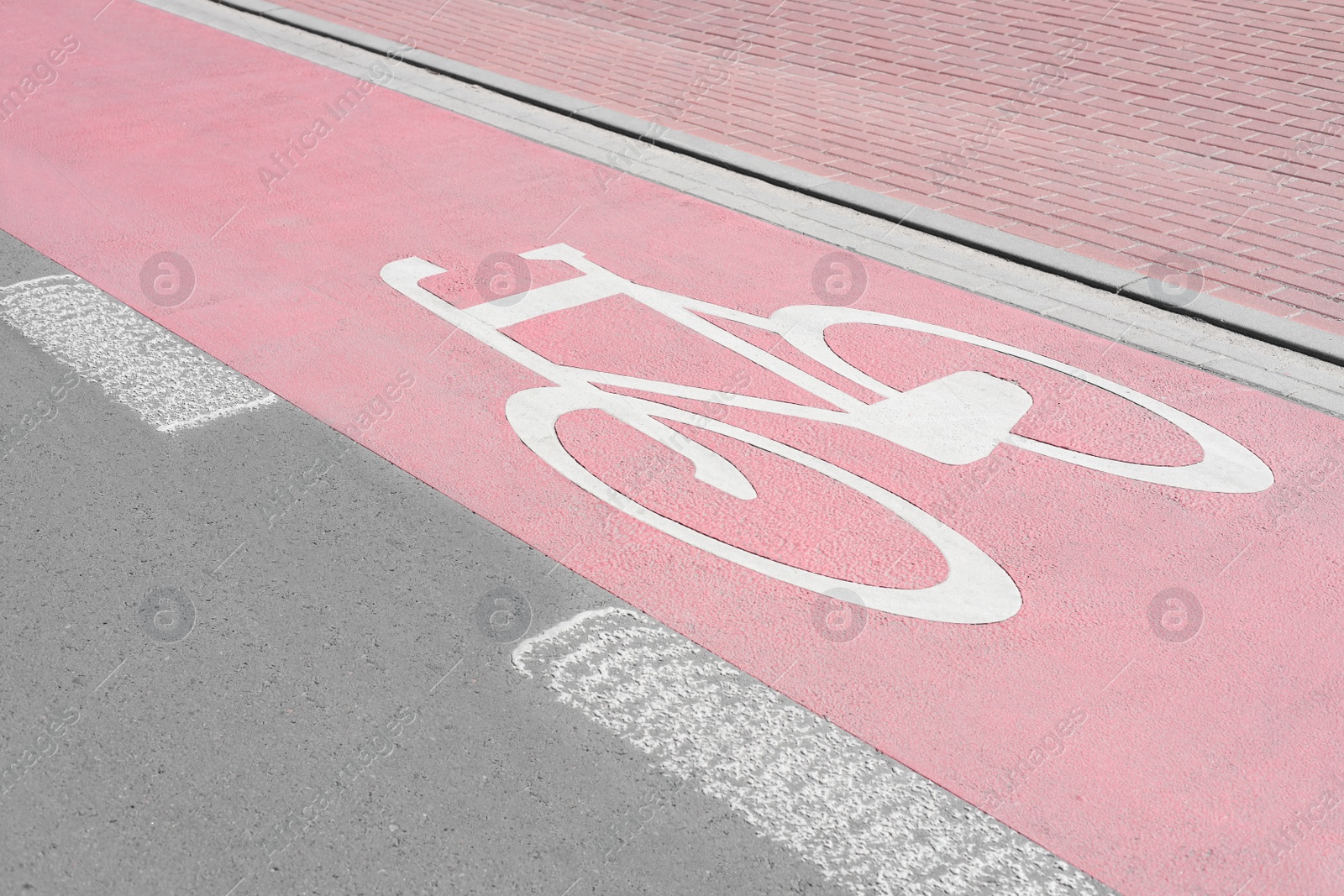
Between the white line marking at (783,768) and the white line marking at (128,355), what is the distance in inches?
99.0

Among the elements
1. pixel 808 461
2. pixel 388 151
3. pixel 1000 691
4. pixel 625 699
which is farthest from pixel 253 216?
pixel 1000 691

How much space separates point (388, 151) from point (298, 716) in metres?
6.62

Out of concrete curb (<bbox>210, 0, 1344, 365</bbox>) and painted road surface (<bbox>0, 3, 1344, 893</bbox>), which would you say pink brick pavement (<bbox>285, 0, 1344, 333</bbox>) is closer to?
concrete curb (<bbox>210, 0, 1344, 365</bbox>)

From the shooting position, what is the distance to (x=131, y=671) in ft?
13.8

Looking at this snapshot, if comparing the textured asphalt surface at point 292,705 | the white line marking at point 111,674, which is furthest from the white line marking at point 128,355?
the white line marking at point 111,674

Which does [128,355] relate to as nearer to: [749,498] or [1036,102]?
[749,498]

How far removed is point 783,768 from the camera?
154 inches

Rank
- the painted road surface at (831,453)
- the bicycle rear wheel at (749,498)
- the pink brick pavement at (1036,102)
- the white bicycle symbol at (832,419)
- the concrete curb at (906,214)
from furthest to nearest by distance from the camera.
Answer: the pink brick pavement at (1036,102)
the concrete curb at (906,214)
the white bicycle symbol at (832,419)
the bicycle rear wheel at (749,498)
the painted road surface at (831,453)

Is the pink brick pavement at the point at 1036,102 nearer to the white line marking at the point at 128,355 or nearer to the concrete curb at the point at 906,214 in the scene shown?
the concrete curb at the point at 906,214

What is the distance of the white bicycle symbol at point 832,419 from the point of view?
4906mm

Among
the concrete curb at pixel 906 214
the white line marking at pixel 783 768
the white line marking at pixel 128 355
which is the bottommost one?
the white line marking at pixel 128 355

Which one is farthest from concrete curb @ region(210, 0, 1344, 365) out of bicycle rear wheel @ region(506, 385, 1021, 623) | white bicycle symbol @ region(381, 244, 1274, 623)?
bicycle rear wheel @ region(506, 385, 1021, 623)

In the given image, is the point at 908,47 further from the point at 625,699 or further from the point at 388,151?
the point at 625,699

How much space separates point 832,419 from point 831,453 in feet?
1.14
